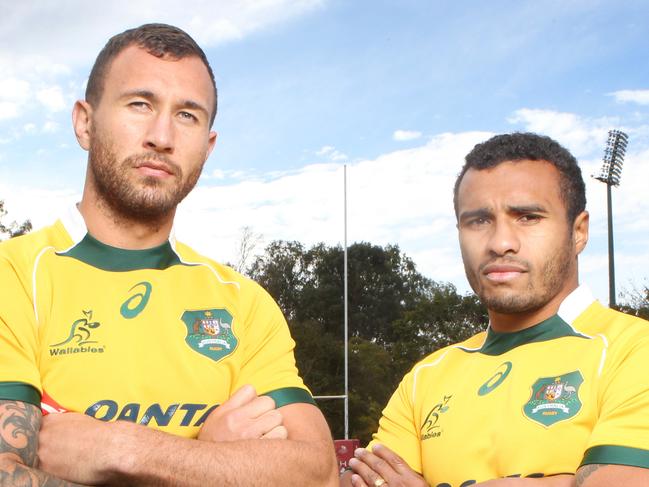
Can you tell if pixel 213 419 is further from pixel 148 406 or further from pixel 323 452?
pixel 323 452

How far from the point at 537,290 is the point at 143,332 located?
1410 mm

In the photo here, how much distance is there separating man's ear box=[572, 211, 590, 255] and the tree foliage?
27.3 metres

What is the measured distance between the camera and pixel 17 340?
8.46 feet

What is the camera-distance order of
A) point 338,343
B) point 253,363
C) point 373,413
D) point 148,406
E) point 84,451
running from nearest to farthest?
1. point 84,451
2. point 148,406
3. point 253,363
4. point 373,413
5. point 338,343

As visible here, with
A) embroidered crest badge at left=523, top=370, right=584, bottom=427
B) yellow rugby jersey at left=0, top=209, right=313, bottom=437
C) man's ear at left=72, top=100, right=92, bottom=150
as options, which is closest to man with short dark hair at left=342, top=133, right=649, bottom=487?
embroidered crest badge at left=523, top=370, right=584, bottom=427

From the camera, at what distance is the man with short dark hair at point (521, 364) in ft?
8.94

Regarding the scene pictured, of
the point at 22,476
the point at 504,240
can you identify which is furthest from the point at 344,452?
the point at 22,476

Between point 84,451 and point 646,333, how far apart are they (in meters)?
1.83

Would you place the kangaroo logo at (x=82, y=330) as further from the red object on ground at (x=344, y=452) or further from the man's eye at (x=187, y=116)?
the red object on ground at (x=344, y=452)

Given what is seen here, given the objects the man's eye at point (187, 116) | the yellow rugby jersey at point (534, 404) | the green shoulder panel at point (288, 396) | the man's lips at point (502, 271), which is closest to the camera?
the yellow rugby jersey at point (534, 404)

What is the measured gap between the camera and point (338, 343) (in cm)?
3391

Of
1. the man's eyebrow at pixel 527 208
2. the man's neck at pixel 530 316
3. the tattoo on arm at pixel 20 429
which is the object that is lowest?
the tattoo on arm at pixel 20 429

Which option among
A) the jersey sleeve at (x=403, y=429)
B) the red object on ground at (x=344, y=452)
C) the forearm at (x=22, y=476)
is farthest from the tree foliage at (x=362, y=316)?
the forearm at (x=22, y=476)

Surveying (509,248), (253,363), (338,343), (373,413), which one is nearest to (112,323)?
(253,363)
